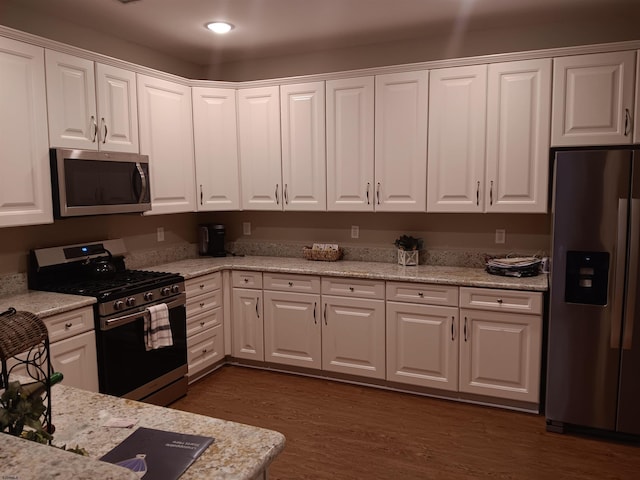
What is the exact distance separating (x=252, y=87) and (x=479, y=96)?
184 centimetres

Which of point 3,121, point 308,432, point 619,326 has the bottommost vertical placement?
point 308,432

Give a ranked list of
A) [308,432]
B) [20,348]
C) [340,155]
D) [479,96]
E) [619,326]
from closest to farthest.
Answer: [20,348], [619,326], [308,432], [479,96], [340,155]

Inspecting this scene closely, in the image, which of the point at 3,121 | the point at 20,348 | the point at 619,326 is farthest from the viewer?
the point at 619,326

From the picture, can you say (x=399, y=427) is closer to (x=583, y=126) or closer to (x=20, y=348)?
(x=583, y=126)

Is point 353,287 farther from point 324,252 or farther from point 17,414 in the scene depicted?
point 17,414

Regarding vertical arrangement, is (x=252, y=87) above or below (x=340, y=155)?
above

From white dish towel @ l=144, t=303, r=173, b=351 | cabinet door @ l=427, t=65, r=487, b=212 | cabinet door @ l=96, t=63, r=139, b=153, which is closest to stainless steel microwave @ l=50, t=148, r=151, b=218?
cabinet door @ l=96, t=63, r=139, b=153

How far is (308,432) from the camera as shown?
3033mm

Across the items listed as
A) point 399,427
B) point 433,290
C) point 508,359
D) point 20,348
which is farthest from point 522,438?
point 20,348

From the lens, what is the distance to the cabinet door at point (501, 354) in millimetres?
3148

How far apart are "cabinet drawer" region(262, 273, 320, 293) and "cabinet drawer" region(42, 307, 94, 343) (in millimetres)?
1437

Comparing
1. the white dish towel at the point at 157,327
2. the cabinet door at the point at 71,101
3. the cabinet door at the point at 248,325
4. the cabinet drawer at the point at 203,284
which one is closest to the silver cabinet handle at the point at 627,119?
the cabinet door at the point at 248,325

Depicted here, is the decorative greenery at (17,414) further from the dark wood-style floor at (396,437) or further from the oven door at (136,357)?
the oven door at (136,357)

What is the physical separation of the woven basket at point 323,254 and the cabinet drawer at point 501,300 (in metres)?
1.19
